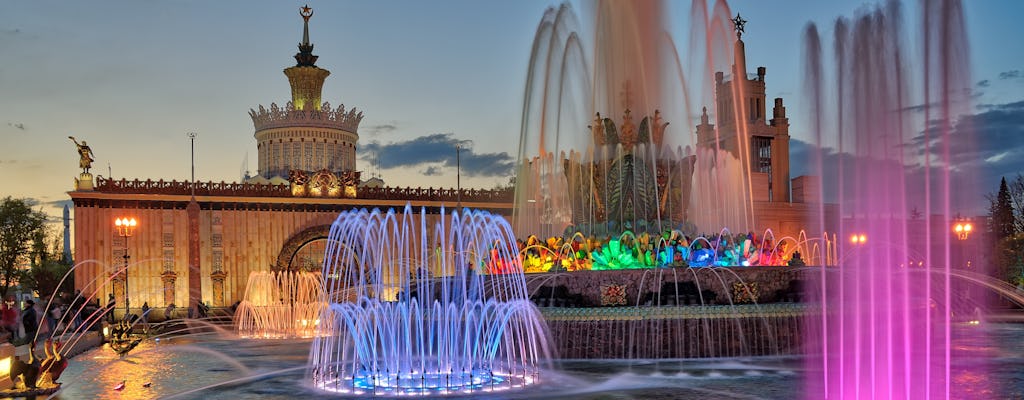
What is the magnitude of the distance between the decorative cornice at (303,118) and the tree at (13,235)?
1889cm

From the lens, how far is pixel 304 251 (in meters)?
40.2

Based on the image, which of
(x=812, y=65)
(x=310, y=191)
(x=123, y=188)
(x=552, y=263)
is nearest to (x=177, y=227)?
(x=123, y=188)

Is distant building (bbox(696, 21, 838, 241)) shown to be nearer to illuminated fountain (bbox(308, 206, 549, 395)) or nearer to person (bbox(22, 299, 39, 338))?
illuminated fountain (bbox(308, 206, 549, 395))

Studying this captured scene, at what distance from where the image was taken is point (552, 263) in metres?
20.3

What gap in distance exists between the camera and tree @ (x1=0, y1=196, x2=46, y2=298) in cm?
5341

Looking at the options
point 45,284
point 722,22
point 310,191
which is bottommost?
point 45,284

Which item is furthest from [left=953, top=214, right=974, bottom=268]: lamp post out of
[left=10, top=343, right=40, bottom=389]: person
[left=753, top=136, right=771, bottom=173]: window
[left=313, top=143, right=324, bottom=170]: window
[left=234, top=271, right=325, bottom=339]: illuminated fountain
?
[left=313, top=143, right=324, bottom=170]: window

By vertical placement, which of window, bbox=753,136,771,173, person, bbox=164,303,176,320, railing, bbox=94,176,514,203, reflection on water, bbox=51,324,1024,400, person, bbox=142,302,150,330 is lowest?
person, bbox=164,303,176,320

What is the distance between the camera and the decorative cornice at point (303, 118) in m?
44.1

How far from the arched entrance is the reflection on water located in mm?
19264

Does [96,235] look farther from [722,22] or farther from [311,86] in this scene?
[722,22]

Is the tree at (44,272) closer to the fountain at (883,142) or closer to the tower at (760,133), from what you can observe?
the tower at (760,133)

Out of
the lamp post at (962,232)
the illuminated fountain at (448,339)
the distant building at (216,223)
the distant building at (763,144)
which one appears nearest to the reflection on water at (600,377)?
the illuminated fountain at (448,339)

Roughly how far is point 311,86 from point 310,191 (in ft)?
21.8
